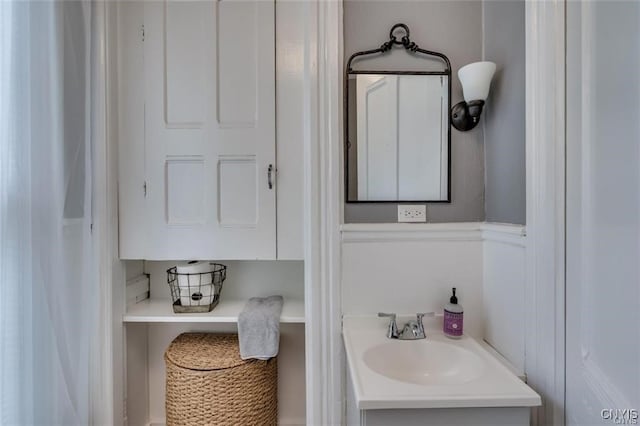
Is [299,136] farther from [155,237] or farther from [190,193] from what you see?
[155,237]

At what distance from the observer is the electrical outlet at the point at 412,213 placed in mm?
1250

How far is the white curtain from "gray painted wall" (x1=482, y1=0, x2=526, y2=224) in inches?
62.0

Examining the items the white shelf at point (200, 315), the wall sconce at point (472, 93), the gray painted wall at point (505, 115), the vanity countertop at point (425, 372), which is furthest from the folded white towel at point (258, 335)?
the wall sconce at point (472, 93)

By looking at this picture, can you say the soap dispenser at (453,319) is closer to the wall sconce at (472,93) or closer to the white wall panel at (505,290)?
the white wall panel at (505,290)

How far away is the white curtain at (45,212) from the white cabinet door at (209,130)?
10.0 inches

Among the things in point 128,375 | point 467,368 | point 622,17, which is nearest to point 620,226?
point 622,17

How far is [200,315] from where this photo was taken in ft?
4.64

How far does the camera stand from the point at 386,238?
1222 millimetres

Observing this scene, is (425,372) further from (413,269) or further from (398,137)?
(398,137)

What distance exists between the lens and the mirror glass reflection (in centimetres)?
125

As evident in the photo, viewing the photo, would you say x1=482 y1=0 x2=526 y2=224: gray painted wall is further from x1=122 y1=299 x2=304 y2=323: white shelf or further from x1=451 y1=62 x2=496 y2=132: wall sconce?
x1=122 y1=299 x2=304 y2=323: white shelf

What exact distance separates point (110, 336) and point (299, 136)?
1.22m

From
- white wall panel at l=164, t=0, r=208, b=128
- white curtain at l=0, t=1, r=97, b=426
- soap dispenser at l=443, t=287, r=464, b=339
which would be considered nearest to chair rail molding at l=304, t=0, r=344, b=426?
soap dispenser at l=443, t=287, r=464, b=339

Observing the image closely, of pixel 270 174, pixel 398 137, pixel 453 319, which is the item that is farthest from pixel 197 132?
pixel 453 319
